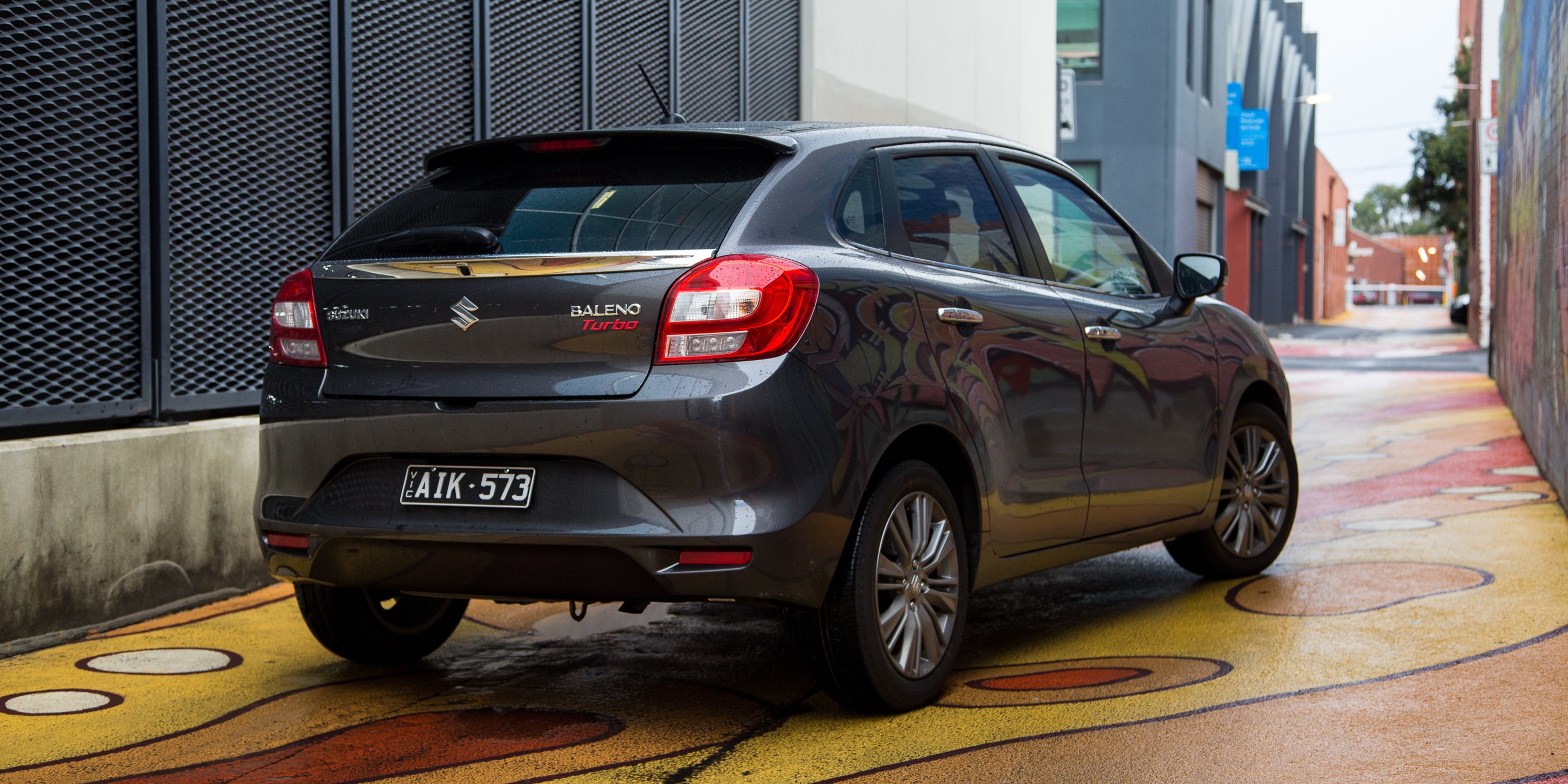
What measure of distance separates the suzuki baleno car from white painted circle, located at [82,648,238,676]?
51cm

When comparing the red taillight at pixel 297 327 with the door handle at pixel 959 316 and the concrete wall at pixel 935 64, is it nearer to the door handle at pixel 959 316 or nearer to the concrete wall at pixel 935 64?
the door handle at pixel 959 316

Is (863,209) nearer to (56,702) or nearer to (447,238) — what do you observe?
(447,238)

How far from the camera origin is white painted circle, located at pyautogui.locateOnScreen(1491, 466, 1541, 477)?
9891 mm

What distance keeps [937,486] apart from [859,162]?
975mm

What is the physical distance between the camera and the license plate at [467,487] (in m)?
3.92

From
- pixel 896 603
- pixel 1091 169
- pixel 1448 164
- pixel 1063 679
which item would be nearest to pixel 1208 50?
pixel 1091 169

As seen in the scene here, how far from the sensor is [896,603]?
14.1 feet

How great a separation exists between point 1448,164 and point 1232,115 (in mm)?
16034

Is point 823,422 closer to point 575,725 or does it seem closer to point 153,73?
point 575,725

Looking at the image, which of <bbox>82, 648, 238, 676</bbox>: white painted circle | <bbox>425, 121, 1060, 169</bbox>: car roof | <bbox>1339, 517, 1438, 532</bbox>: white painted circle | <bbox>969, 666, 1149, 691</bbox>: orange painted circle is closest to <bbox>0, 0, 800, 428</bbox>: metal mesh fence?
<bbox>82, 648, 238, 676</bbox>: white painted circle

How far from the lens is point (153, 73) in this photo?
241 inches

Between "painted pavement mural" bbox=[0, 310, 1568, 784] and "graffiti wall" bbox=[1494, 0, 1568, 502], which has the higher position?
"graffiti wall" bbox=[1494, 0, 1568, 502]

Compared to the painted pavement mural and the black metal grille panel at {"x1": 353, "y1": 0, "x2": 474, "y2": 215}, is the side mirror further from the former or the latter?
the black metal grille panel at {"x1": 353, "y1": 0, "x2": 474, "y2": 215}

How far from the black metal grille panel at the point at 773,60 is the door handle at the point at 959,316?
22.9 ft
